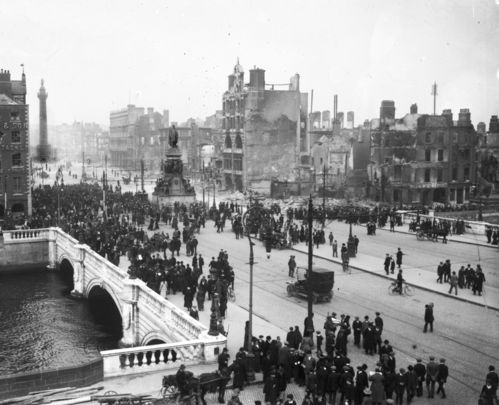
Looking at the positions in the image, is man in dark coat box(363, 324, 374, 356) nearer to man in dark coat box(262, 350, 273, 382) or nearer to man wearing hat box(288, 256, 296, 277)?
man in dark coat box(262, 350, 273, 382)

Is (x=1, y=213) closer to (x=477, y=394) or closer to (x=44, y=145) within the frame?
(x=477, y=394)

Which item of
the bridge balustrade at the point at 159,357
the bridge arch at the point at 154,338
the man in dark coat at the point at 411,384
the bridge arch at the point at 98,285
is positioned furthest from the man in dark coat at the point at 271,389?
the bridge arch at the point at 98,285

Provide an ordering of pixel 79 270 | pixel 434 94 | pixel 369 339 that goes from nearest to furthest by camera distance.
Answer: pixel 369 339 → pixel 79 270 → pixel 434 94

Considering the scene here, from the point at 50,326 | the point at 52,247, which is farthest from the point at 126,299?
the point at 52,247

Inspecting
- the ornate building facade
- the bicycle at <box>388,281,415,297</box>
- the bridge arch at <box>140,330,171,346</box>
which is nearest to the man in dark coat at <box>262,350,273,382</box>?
the bridge arch at <box>140,330,171,346</box>

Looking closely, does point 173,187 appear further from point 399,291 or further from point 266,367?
point 266,367

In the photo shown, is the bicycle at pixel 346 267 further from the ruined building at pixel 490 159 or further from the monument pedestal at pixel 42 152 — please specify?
the monument pedestal at pixel 42 152
